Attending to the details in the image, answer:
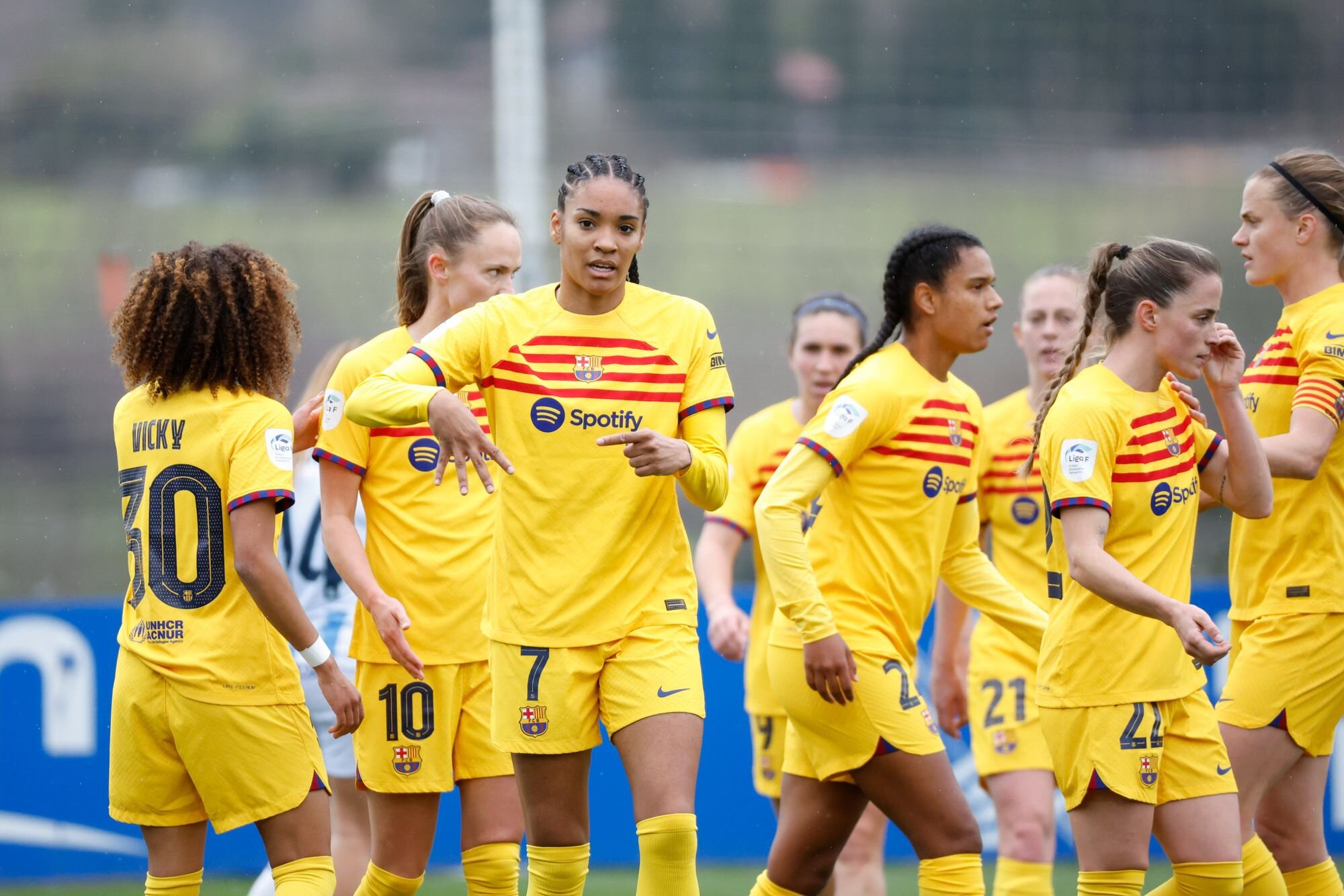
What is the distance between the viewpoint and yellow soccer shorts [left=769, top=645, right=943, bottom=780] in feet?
13.7

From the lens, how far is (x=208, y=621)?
155 inches

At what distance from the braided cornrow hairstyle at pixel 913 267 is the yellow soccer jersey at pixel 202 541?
165cm

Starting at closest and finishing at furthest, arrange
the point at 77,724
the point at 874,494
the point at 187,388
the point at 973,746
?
1. the point at 187,388
2. the point at 874,494
3. the point at 973,746
4. the point at 77,724

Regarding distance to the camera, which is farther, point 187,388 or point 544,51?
point 544,51

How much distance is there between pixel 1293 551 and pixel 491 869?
2495 millimetres

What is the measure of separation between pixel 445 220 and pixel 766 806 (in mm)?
3945

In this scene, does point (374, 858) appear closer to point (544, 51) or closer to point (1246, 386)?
point (1246, 386)

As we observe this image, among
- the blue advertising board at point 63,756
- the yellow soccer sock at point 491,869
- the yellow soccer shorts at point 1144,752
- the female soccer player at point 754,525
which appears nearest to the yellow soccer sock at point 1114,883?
the yellow soccer shorts at point 1144,752

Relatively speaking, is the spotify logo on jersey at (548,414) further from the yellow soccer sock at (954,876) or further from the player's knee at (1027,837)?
the player's knee at (1027,837)

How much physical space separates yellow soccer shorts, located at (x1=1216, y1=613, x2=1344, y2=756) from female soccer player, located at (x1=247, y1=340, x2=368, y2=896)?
8.86ft

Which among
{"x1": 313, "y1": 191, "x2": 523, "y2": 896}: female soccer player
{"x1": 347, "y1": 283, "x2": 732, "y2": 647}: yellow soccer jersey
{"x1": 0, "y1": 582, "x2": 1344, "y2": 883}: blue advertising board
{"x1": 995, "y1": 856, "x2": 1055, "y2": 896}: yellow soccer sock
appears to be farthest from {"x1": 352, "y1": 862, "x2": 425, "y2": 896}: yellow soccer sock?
{"x1": 0, "y1": 582, "x2": 1344, "y2": 883}: blue advertising board

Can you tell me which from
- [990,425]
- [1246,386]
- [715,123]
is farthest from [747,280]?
[1246,386]

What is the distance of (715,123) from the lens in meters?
11.4

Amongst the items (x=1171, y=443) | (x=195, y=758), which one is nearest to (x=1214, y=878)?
(x=1171, y=443)
